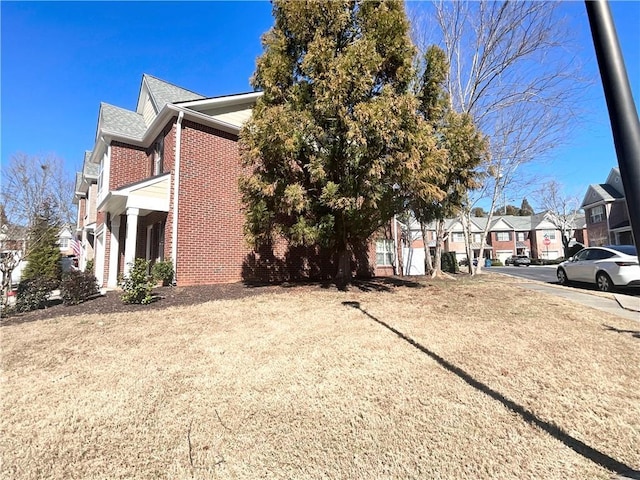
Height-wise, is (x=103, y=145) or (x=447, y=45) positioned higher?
(x=447, y=45)

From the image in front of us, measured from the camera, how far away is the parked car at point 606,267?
10.7m

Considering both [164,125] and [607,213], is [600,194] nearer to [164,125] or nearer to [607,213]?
[607,213]

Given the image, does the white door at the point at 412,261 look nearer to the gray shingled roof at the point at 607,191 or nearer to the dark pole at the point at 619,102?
the dark pole at the point at 619,102

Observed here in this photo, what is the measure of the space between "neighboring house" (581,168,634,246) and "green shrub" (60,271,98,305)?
3875 cm

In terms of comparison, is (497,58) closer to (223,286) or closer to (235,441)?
(223,286)

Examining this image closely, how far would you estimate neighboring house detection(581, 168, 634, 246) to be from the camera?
31642 mm

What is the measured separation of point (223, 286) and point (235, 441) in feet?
26.9

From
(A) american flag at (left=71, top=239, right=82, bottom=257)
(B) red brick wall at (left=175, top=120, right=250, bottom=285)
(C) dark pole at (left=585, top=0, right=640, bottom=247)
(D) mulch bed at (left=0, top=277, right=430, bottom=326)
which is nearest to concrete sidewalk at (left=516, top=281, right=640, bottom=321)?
(D) mulch bed at (left=0, top=277, right=430, bottom=326)

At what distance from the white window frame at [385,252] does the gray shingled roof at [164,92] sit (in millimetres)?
11228

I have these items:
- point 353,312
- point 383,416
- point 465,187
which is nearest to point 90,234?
point 353,312

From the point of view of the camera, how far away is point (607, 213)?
33.3 metres

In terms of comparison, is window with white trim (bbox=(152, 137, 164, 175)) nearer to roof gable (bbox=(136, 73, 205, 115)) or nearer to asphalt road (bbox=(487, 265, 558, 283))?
roof gable (bbox=(136, 73, 205, 115))

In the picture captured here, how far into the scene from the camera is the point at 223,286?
1073 cm

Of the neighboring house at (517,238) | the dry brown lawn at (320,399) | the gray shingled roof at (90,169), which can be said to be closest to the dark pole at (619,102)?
the dry brown lawn at (320,399)
